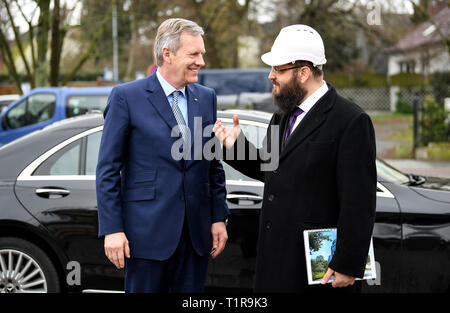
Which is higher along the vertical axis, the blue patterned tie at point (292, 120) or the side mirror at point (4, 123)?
the blue patterned tie at point (292, 120)

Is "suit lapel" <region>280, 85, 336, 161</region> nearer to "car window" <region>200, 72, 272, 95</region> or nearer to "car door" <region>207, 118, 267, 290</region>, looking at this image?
"car door" <region>207, 118, 267, 290</region>

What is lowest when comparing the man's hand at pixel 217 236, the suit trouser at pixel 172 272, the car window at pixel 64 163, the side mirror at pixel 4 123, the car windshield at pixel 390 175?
the suit trouser at pixel 172 272

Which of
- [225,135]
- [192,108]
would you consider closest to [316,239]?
[225,135]

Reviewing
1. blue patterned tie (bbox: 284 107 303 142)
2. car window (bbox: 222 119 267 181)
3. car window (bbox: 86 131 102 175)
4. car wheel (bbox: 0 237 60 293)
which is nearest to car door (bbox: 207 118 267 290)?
car window (bbox: 222 119 267 181)

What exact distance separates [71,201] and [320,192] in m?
2.15

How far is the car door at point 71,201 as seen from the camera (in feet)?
13.6

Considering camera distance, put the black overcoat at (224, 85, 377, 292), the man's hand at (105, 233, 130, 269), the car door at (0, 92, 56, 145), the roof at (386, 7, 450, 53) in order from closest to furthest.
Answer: the black overcoat at (224, 85, 377, 292)
the man's hand at (105, 233, 130, 269)
the car door at (0, 92, 56, 145)
the roof at (386, 7, 450, 53)

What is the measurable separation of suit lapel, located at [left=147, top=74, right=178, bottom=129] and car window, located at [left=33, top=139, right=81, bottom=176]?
154cm

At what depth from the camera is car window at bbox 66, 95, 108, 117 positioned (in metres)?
11.9

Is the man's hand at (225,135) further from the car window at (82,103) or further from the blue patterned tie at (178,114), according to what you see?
the car window at (82,103)

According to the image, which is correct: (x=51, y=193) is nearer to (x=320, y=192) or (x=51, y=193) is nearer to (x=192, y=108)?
(x=192, y=108)

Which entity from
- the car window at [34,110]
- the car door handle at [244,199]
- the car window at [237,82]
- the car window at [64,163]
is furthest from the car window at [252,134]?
the car window at [237,82]
